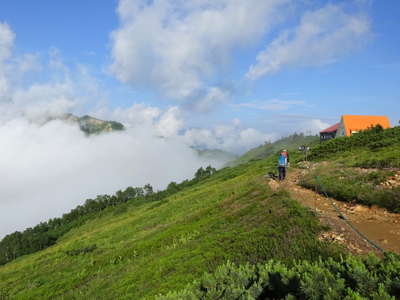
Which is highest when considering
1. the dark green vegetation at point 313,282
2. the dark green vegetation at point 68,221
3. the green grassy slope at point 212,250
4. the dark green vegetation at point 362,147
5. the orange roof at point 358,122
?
the orange roof at point 358,122

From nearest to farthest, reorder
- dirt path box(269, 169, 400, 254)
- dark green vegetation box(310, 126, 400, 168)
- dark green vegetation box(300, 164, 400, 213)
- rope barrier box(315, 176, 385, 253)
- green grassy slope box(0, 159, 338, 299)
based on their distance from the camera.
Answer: rope barrier box(315, 176, 385, 253) < dirt path box(269, 169, 400, 254) < green grassy slope box(0, 159, 338, 299) < dark green vegetation box(300, 164, 400, 213) < dark green vegetation box(310, 126, 400, 168)

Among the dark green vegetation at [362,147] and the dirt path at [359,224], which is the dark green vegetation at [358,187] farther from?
the dark green vegetation at [362,147]

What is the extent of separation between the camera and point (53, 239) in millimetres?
119562

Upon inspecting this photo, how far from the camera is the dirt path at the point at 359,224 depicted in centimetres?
955

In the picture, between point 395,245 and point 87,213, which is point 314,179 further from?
point 87,213

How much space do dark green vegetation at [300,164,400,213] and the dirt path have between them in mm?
470

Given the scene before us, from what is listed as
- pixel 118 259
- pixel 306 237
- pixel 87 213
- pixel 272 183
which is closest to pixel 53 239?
pixel 87 213

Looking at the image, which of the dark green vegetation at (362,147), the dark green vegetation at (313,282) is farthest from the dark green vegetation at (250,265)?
the dark green vegetation at (362,147)

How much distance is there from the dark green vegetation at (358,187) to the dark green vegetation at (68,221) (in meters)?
102

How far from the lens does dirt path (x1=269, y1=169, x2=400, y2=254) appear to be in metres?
9.55

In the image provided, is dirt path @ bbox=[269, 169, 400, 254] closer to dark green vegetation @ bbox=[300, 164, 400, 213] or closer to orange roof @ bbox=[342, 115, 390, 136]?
dark green vegetation @ bbox=[300, 164, 400, 213]

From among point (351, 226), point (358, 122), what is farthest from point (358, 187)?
point (358, 122)

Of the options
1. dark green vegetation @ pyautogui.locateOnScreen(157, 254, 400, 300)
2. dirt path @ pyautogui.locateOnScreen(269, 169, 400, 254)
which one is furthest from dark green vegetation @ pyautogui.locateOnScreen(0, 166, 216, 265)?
dark green vegetation @ pyautogui.locateOnScreen(157, 254, 400, 300)

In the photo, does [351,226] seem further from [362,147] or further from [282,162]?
[362,147]
